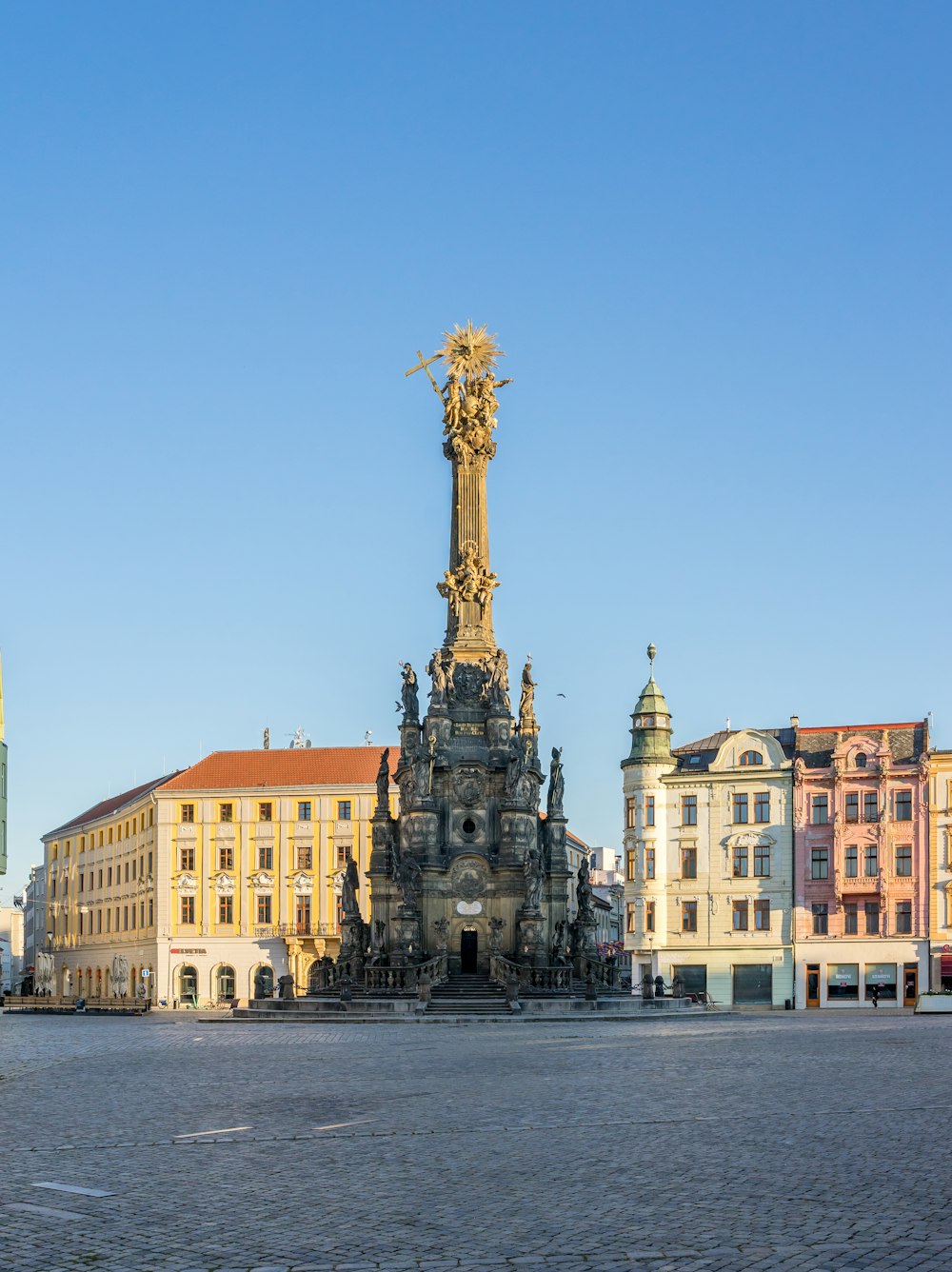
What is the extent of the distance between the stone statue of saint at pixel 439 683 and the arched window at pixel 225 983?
3356cm

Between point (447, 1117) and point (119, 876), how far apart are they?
82754mm

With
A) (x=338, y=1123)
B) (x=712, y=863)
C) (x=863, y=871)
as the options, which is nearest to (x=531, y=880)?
(x=712, y=863)

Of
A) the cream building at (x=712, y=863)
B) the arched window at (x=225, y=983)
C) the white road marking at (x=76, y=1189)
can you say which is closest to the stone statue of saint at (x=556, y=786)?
the cream building at (x=712, y=863)

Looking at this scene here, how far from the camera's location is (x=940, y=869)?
7381cm

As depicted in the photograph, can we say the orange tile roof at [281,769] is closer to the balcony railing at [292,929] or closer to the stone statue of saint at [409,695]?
the balcony railing at [292,929]

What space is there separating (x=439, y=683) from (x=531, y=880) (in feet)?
25.5

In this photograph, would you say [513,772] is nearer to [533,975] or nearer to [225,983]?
[533,975]

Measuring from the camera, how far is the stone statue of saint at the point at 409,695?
188 feet

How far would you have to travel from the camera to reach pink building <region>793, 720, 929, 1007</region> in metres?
A: 74.3

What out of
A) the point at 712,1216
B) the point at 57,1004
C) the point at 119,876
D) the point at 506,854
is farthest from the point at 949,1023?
the point at 119,876

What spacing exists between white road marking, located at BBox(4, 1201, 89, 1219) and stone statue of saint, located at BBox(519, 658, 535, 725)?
44.9 metres

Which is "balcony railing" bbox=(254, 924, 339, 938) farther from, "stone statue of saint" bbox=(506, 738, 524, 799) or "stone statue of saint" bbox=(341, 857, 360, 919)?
"stone statue of saint" bbox=(506, 738, 524, 799)

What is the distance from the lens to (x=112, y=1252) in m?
11.1

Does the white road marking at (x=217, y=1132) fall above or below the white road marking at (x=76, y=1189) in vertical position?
below
